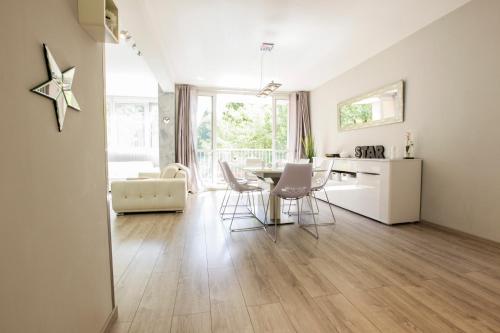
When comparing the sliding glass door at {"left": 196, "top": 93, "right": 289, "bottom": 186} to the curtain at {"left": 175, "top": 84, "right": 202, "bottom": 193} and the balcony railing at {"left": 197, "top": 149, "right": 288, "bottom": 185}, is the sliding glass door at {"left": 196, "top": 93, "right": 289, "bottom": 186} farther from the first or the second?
the curtain at {"left": 175, "top": 84, "right": 202, "bottom": 193}

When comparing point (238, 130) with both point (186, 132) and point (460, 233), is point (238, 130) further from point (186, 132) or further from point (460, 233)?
point (460, 233)

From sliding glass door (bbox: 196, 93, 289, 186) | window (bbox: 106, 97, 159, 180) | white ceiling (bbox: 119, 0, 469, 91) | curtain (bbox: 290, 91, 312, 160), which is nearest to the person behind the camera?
white ceiling (bbox: 119, 0, 469, 91)

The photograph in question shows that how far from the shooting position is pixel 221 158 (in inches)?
258

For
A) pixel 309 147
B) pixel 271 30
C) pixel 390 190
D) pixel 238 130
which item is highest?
pixel 271 30

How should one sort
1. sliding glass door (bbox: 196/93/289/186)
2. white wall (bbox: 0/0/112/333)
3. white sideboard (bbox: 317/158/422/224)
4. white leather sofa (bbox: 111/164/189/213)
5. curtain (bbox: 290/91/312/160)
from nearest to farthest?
1. white wall (bbox: 0/0/112/333)
2. white sideboard (bbox: 317/158/422/224)
3. white leather sofa (bbox: 111/164/189/213)
4. sliding glass door (bbox: 196/93/289/186)
5. curtain (bbox: 290/91/312/160)

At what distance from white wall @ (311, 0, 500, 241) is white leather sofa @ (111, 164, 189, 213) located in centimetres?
329

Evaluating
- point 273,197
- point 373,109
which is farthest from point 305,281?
point 373,109

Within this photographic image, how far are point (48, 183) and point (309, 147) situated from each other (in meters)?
5.66

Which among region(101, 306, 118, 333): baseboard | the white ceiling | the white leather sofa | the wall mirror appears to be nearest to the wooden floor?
region(101, 306, 118, 333): baseboard

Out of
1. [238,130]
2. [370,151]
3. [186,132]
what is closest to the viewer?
[370,151]

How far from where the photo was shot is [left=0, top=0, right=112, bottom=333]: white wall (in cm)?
66

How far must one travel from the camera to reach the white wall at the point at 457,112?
100 inches

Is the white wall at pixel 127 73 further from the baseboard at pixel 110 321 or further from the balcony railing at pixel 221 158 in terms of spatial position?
the baseboard at pixel 110 321

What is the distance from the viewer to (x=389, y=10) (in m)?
2.85
